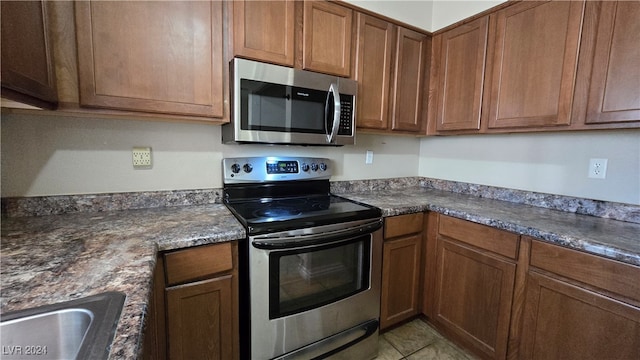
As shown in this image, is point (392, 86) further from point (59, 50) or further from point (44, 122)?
point (44, 122)

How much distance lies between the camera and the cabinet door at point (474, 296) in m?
1.46

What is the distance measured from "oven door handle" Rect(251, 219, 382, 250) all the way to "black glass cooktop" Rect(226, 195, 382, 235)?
0.04 metres

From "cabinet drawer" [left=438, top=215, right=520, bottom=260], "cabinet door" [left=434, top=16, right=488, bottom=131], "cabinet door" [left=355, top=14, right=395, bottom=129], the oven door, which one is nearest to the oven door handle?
the oven door

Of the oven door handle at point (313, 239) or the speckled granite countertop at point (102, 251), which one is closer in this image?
the speckled granite countertop at point (102, 251)

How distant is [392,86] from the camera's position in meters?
1.99

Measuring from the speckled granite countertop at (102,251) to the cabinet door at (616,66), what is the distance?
181 cm

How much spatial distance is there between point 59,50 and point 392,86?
1.80 m

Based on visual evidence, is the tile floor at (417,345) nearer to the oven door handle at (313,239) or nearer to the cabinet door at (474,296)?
the cabinet door at (474,296)

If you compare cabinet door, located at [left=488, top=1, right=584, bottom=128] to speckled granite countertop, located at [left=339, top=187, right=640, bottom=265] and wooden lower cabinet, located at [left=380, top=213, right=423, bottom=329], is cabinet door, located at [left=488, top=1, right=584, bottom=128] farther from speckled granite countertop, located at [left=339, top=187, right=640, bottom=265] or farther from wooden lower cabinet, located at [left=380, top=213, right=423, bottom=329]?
wooden lower cabinet, located at [left=380, top=213, right=423, bottom=329]

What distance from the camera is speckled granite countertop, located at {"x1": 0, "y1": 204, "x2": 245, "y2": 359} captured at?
622 millimetres

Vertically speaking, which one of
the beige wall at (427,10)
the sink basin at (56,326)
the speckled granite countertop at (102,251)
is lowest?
the sink basin at (56,326)

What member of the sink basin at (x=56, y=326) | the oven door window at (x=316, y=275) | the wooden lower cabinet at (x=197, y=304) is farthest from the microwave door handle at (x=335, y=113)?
the sink basin at (x=56, y=326)

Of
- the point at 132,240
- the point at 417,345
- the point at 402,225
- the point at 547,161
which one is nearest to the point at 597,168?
the point at 547,161

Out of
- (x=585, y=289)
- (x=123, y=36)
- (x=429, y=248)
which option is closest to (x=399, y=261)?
(x=429, y=248)
